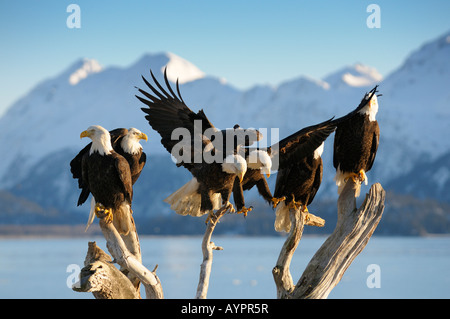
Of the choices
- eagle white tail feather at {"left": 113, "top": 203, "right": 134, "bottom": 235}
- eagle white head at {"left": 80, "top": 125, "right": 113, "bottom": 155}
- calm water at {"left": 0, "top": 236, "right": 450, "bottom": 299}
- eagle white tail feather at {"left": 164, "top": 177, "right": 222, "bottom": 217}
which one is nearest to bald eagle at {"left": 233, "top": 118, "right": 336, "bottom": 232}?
eagle white tail feather at {"left": 164, "top": 177, "right": 222, "bottom": 217}

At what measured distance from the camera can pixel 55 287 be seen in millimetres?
39906

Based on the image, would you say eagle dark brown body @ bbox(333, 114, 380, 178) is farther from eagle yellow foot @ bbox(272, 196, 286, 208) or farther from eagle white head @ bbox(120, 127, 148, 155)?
eagle white head @ bbox(120, 127, 148, 155)

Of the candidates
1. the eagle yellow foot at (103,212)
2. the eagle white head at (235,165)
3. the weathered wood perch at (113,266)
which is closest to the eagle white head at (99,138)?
the eagle yellow foot at (103,212)

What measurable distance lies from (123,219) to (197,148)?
120cm

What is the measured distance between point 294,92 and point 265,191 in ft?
613

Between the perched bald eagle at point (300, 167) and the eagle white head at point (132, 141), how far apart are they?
66.4 inches

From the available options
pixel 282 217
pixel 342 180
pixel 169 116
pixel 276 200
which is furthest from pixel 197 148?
pixel 342 180

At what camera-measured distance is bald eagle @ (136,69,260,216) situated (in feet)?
26.7

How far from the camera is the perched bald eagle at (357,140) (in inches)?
329

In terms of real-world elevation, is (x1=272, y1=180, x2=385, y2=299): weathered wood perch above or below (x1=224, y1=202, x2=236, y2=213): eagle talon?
below

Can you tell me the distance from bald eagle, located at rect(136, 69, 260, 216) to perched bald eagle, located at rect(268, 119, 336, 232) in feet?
1.50

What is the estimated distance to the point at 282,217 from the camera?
895 cm
